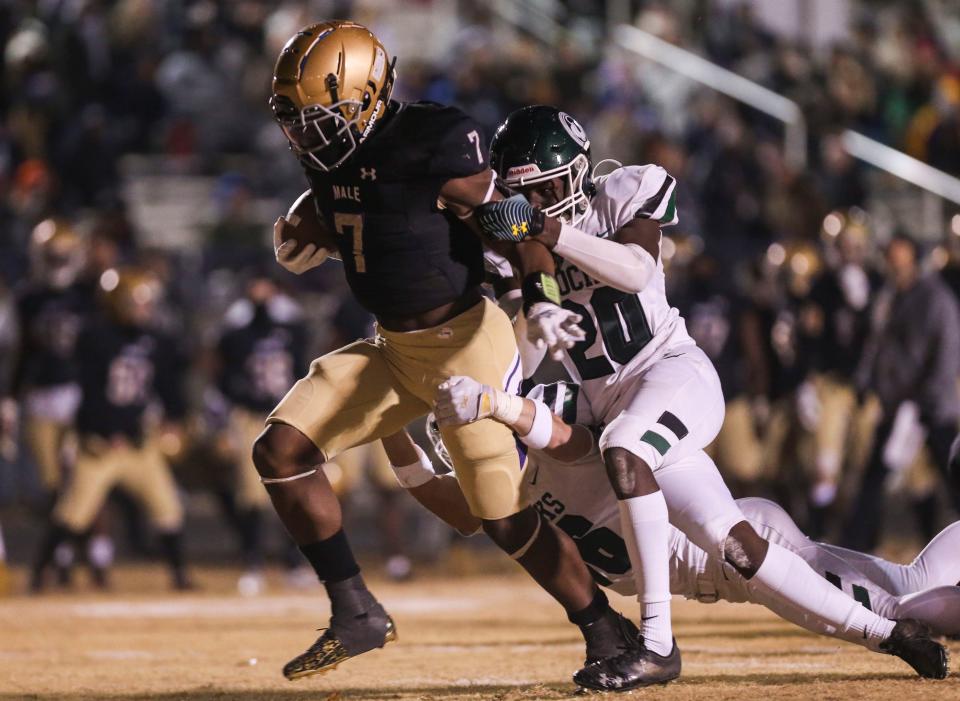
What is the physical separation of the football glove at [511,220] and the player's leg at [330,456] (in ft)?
2.34

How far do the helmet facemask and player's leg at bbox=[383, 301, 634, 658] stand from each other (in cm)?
45

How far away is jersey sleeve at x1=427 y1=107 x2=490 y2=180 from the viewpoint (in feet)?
16.2

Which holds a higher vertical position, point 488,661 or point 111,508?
point 488,661

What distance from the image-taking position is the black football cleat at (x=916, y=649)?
4992mm

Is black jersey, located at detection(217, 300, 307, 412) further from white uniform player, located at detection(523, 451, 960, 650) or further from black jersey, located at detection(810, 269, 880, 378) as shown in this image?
white uniform player, located at detection(523, 451, 960, 650)

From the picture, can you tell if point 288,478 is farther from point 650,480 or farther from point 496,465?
point 650,480

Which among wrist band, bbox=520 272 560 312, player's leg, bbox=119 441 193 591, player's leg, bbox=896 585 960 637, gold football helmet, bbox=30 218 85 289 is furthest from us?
gold football helmet, bbox=30 218 85 289

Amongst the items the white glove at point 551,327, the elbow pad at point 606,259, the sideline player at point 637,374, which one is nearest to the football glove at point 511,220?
the sideline player at point 637,374

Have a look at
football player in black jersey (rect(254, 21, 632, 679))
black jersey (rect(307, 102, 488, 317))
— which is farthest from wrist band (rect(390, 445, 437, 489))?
black jersey (rect(307, 102, 488, 317))

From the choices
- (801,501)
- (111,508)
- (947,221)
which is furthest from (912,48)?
(111,508)

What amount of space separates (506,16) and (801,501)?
705 cm

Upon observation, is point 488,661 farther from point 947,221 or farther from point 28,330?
point 947,221

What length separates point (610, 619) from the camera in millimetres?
5242

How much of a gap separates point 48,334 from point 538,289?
7.13 m
